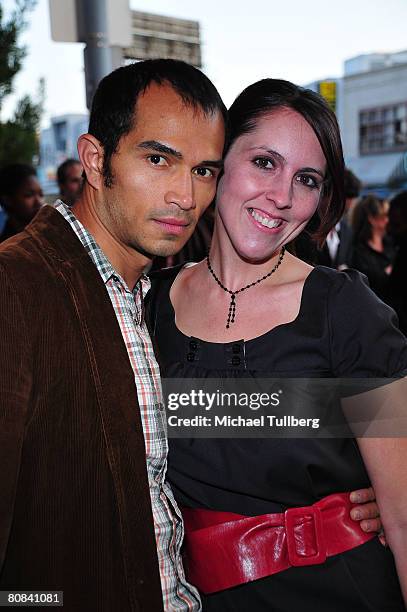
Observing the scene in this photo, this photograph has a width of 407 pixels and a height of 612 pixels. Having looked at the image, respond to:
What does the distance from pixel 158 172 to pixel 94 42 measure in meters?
2.10

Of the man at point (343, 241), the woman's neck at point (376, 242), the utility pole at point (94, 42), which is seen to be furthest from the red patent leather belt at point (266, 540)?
the woman's neck at point (376, 242)

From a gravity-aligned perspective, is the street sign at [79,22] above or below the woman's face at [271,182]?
above

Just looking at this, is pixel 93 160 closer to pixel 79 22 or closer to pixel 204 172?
pixel 204 172

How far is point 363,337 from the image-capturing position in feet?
5.74

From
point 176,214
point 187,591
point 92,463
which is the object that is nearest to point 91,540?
point 92,463

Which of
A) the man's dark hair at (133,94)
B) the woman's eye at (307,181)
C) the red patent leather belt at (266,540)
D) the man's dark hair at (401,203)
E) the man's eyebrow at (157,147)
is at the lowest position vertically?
the red patent leather belt at (266,540)

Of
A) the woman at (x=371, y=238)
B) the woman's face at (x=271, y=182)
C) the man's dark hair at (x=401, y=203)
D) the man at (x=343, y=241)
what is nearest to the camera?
the woman's face at (x=271, y=182)

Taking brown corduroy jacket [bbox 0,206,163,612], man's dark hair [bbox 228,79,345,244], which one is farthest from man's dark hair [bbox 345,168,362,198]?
brown corduroy jacket [bbox 0,206,163,612]

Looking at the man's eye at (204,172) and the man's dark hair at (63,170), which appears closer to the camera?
the man's eye at (204,172)

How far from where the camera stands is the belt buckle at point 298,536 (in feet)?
5.72

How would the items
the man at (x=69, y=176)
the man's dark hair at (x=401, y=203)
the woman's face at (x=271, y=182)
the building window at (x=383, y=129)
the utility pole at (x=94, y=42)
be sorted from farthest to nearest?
the building window at (x=383, y=129)
the man at (x=69, y=176)
the man's dark hair at (x=401, y=203)
the utility pole at (x=94, y=42)
the woman's face at (x=271, y=182)

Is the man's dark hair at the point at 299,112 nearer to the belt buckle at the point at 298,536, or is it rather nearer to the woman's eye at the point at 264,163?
the woman's eye at the point at 264,163

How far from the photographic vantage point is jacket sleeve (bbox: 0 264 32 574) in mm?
1290

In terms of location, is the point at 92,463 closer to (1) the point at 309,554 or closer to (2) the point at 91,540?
(2) the point at 91,540
